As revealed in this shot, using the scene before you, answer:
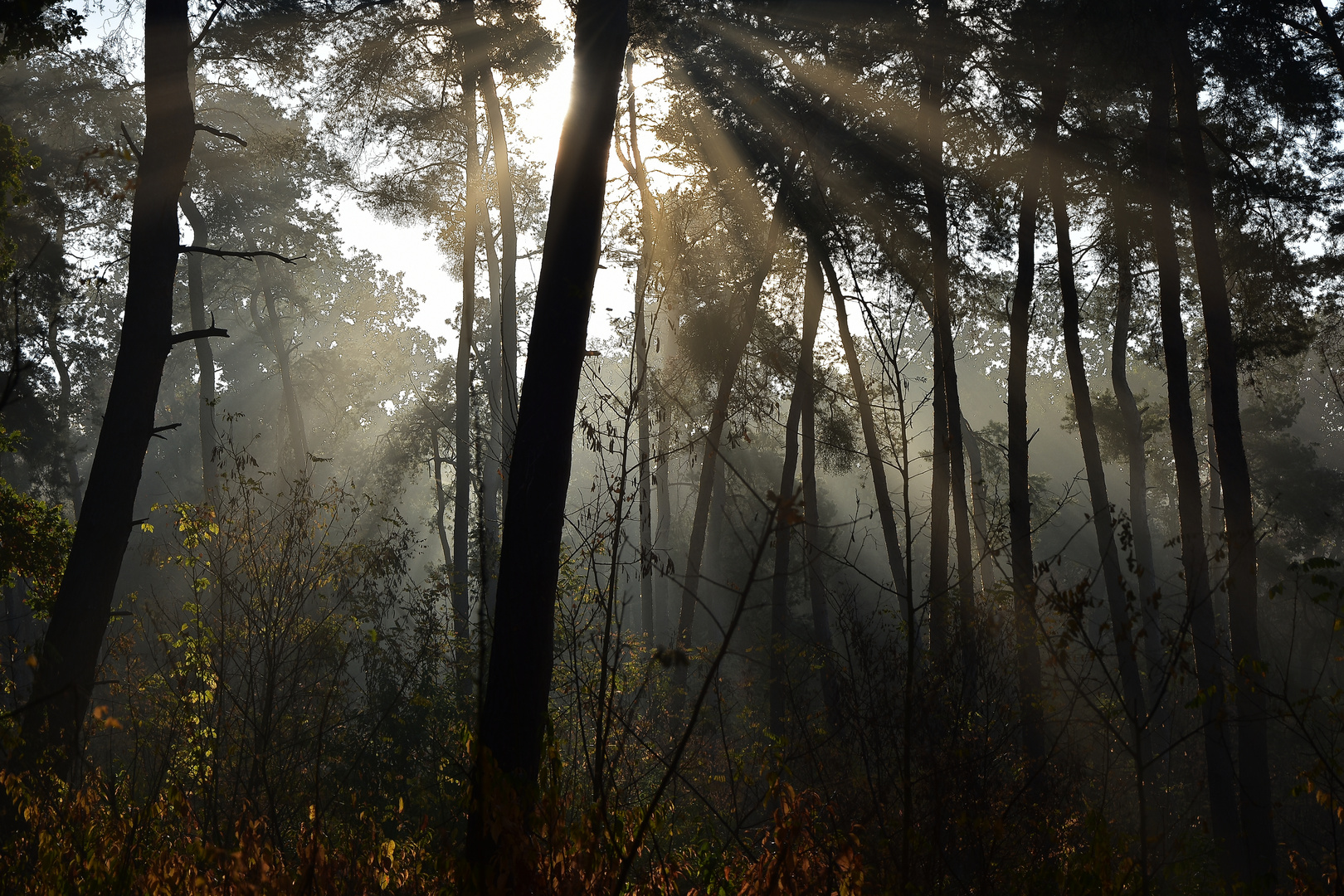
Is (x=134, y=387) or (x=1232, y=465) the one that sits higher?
(x=134, y=387)

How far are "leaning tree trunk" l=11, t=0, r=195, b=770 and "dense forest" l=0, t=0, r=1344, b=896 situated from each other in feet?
0.12

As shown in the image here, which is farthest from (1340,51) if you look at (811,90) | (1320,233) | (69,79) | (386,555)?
(69,79)

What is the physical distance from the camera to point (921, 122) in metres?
11.3

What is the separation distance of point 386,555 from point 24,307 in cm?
859

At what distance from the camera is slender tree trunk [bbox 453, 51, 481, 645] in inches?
540

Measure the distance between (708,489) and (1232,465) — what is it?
7943 millimetres

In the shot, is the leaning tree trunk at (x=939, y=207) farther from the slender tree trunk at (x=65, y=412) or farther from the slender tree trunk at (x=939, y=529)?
the slender tree trunk at (x=65, y=412)

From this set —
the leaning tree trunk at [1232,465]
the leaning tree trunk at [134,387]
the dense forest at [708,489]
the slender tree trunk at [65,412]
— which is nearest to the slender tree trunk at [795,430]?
the dense forest at [708,489]

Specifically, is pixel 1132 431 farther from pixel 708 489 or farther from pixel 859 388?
pixel 708 489

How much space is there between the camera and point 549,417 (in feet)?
12.6

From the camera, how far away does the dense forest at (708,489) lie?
11.1ft

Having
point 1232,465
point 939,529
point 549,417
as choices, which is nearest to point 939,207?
point 939,529

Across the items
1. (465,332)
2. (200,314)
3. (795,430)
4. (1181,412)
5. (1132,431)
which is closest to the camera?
(1181,412)

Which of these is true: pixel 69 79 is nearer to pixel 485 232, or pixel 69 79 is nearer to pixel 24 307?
pixel 24 307
